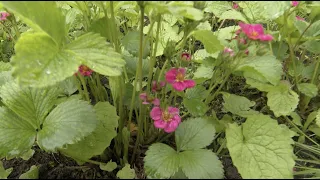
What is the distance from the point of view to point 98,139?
1.17 m

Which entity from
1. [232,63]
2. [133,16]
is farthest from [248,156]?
[133,16]

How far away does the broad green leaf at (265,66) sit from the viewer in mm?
1125

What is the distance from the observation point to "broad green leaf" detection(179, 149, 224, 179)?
100 cm

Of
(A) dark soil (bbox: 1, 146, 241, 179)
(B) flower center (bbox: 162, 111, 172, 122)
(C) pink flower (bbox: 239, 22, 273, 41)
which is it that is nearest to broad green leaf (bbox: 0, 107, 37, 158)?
(A) dark soil (bbox: 1, 146, 241, 179)

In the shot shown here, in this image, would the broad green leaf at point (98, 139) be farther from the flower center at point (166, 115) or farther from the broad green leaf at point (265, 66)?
the broad green leaf at point (265, 66)

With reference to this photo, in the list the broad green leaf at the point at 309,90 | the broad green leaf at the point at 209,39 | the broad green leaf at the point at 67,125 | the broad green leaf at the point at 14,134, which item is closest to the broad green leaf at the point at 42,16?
the broad green leaf at the point at 67,125

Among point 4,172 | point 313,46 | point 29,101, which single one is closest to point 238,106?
point 313,46

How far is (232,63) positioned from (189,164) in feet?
1.24

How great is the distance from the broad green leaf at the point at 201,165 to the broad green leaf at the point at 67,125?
31cm

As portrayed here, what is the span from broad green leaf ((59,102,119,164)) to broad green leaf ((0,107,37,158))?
119mm

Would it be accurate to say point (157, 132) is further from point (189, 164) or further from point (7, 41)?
point (7, 41)

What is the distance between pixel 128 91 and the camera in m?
1.37

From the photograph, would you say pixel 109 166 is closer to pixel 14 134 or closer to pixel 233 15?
pixel 14 134

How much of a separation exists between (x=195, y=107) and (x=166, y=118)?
0.15 m
